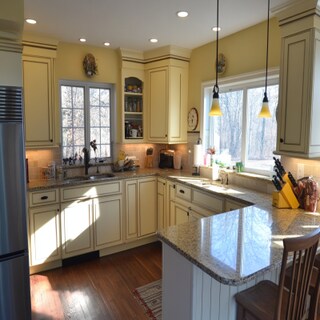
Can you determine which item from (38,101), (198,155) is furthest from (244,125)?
(38,101)

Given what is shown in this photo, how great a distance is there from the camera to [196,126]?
3.77m

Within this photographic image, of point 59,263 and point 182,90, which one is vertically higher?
point 182,90

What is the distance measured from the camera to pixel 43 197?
3000mm

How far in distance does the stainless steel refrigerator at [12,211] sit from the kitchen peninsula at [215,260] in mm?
1186

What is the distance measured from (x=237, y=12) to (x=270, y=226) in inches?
76.5

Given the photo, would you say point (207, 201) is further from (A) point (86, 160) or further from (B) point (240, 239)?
(A) point (86, 160)

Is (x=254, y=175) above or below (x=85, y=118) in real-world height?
below

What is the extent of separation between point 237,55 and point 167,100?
1.09 m

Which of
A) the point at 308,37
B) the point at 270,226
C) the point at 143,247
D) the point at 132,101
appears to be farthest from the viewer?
the point at 132,101

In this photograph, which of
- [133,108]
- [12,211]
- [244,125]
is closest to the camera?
[12,211]

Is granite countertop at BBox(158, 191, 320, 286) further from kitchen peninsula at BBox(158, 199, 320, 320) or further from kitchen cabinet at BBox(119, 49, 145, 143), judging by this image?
kitchen cabinet at BBox(119, 49, 145, 143)

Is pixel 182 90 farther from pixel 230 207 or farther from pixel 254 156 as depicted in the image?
pixel 230 207

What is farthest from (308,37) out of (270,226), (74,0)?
(74,0)

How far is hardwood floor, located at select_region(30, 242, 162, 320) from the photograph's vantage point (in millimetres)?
2412
